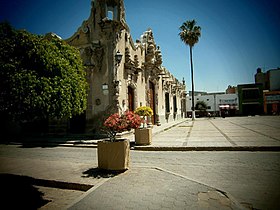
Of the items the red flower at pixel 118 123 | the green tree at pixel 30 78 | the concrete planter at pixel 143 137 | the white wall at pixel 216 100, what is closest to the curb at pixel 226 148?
the concrete planter at pixel 143 137

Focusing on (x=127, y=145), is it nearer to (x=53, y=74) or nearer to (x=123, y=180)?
(x=123, y=180)

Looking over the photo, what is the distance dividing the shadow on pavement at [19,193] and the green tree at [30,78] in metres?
1.90

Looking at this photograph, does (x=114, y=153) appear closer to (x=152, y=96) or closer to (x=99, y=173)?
Result: (x=99, y=173)

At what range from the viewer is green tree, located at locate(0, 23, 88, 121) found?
146 inches

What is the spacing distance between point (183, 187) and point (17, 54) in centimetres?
480

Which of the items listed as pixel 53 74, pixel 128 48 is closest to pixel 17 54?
pixel 53 74

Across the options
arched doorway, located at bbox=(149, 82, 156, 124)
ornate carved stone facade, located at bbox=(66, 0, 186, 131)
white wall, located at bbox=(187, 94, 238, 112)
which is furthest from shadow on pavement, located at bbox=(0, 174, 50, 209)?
white wall, located at bbox=(187, 94, 238, 112)

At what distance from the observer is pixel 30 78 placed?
3.85 metres

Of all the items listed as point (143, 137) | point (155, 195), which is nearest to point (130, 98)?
point (143, 137)

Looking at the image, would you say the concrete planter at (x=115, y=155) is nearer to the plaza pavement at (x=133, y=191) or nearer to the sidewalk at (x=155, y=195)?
→ the plaza pavement at (x=133, y=191)

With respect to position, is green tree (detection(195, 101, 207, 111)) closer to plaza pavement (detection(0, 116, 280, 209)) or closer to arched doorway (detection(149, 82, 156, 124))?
arched doorway (detection(149, 82, 156, 124))

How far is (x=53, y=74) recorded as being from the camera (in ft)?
14.7

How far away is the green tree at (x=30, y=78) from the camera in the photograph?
12.2 feet

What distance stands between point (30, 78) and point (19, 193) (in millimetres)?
2953
